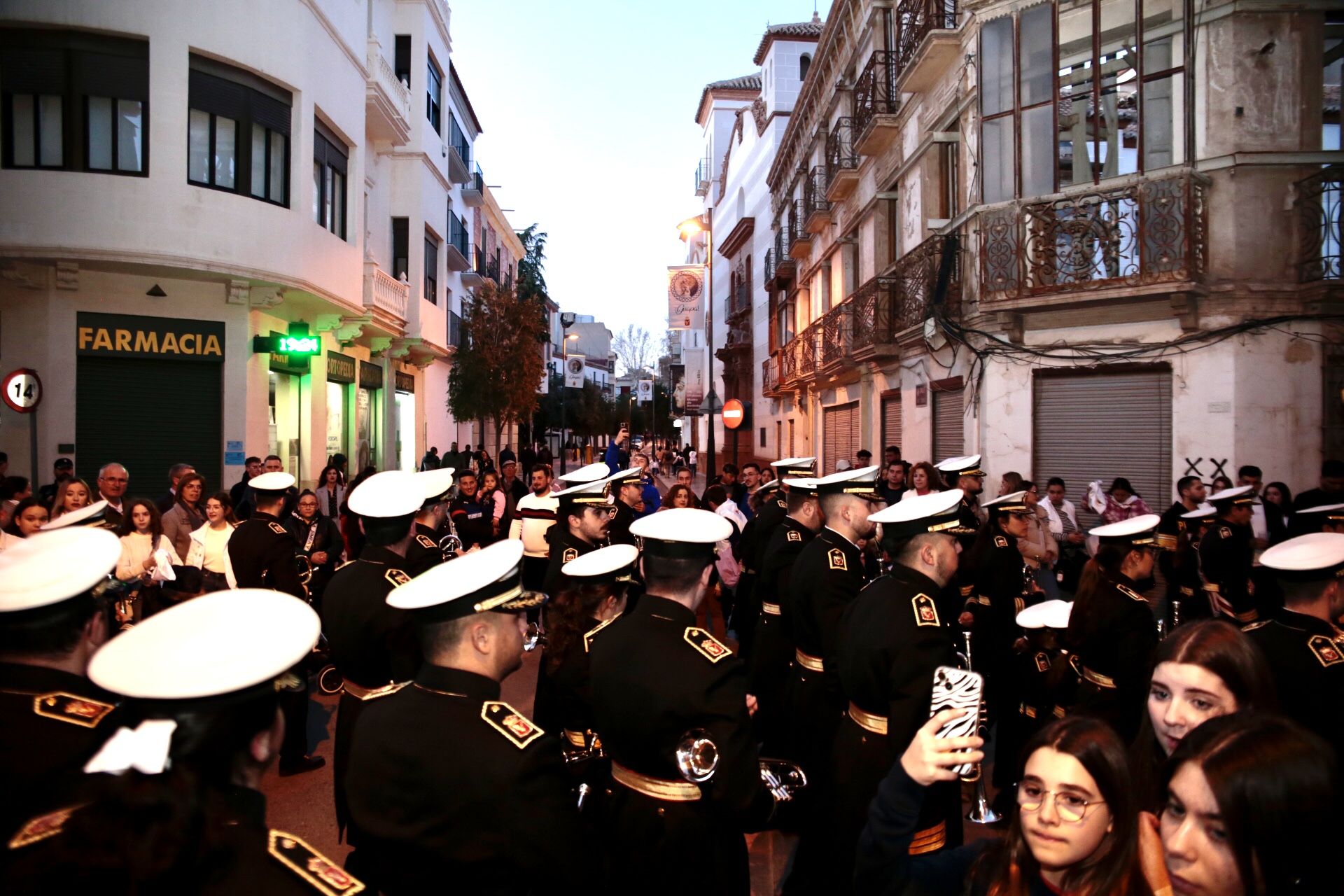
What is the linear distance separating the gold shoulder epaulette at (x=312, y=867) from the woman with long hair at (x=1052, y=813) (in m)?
1.30

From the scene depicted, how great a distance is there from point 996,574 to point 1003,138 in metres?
8.57

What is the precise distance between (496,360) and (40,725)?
1001 inches

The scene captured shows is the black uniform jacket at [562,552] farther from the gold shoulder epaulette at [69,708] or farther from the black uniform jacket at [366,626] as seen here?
the gold shoulder epaulette at [69,708]

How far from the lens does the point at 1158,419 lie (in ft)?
39.1

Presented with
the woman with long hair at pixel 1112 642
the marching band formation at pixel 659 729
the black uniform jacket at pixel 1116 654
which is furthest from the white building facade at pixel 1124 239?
the black uniform jacket at pixel 1116 654

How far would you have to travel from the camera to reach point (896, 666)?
3.78 m

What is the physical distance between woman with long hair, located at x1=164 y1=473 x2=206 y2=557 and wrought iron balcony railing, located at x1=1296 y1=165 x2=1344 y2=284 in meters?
13.0

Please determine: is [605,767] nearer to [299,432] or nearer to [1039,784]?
[1039,784]

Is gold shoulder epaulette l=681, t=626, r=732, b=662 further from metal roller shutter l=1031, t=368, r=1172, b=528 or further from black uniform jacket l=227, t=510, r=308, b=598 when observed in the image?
metal roller shutter l=1031, t=368, r=1172, b=528

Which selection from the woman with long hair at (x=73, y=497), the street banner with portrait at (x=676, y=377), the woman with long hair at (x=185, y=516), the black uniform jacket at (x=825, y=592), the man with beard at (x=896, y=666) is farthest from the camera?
the street banner with portrait at (x=676, y=377)

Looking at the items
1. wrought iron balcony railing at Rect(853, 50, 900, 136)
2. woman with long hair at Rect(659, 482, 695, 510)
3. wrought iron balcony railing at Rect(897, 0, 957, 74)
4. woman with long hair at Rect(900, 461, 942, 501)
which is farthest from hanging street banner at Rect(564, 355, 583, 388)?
woman with long hair at Rect(900, 461, 942, 501)

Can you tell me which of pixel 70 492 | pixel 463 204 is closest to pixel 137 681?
pixel 70 492

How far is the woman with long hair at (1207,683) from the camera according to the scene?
2.95 m

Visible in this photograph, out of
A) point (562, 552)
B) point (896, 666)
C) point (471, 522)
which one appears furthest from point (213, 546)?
point (896, 666)
